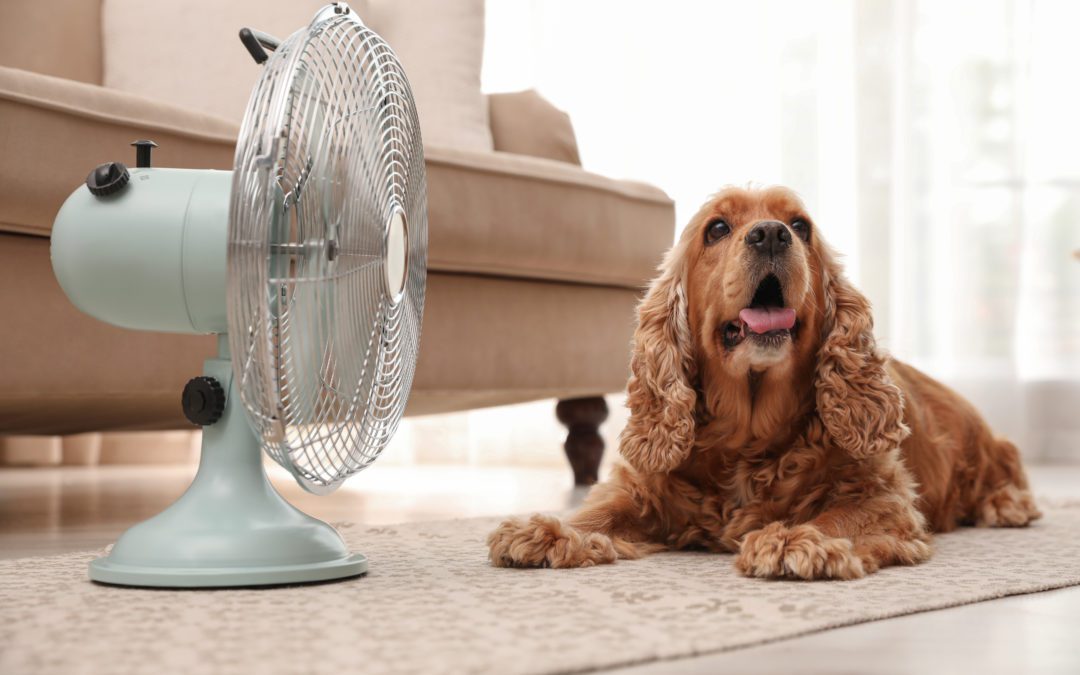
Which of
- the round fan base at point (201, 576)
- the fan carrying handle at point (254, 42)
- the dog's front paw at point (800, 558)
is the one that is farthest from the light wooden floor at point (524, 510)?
the fan carrying handle at point (254, 42)

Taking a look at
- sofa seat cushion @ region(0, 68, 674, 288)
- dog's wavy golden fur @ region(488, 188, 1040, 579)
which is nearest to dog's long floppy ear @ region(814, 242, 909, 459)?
dog's wavy golden fur @ region(488, 188, 1040, 579)

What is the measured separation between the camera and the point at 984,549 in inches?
72.3

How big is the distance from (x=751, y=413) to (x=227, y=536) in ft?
2.59

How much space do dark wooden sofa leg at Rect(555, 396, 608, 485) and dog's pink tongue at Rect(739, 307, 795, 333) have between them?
4.34 ft

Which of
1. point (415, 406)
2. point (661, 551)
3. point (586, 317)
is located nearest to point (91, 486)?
point (415, 406)

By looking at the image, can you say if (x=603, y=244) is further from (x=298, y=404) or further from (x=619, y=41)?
(x=619, y=41)

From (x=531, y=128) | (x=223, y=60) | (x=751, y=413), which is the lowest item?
(x=751, y=413)

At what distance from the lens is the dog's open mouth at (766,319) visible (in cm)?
171

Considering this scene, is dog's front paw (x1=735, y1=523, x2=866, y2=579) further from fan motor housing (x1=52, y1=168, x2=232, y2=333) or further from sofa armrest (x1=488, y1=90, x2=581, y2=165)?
sofa armrest (x1=488, y1=90, x2=581, y2=165)

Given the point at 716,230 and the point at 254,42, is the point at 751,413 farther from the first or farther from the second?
the point at 254,42

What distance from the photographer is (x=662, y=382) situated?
72.0 inches

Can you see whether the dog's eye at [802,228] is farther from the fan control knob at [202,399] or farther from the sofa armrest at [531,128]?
the sofa armrest at [531,128]

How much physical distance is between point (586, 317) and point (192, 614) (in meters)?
1.78

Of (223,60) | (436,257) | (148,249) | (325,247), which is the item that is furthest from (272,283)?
(223,60)
